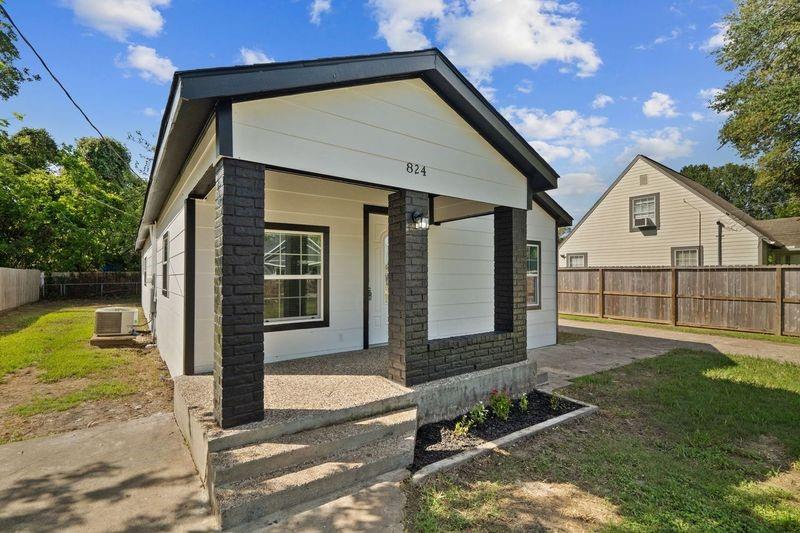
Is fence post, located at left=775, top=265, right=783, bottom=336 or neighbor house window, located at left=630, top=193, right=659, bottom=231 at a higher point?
neighbor house window, located at left=630, top=193, right=659, bottom=231

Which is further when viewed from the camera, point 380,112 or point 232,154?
point 380,112

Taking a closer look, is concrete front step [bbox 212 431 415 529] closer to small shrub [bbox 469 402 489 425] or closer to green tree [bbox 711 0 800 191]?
small shrub [bbox 469 402 489 425]

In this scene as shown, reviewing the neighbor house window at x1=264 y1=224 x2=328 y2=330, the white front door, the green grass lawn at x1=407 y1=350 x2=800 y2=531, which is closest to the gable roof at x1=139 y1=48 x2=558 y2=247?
the neighbor house window at x1=264 y1=224 x2=328 y2=330

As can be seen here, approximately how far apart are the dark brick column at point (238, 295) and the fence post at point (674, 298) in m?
12.7

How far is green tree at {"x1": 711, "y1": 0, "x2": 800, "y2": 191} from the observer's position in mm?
10367

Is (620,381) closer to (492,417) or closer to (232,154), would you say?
(492,417)

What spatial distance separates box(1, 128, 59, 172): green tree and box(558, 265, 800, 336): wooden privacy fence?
3111 cm

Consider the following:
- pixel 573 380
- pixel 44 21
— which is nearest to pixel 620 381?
pixel 573 380

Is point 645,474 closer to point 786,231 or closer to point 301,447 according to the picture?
point 301,447

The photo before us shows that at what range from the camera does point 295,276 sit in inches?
228

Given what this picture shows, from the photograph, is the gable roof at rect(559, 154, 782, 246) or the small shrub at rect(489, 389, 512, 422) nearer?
the small shrub at rect(489, 389, 512, 422)

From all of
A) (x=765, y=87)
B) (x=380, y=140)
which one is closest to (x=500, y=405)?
(x=380, y=140)

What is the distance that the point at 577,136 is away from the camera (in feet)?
43.4

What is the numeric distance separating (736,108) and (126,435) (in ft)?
59.4
